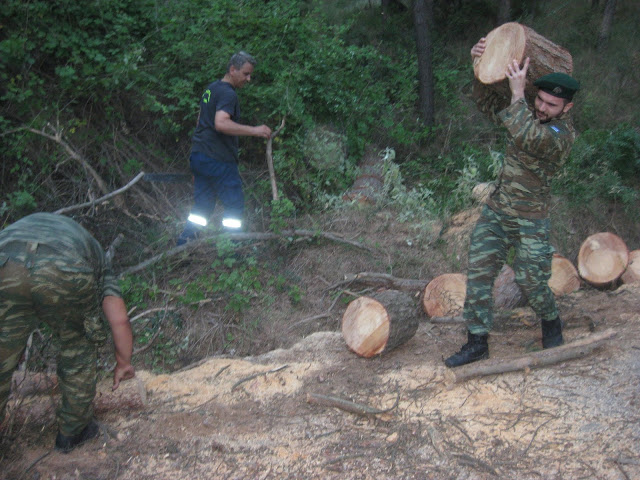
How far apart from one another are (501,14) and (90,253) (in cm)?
1022

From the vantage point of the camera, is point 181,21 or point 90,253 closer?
point 90,253

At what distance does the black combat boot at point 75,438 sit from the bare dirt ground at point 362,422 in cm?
5

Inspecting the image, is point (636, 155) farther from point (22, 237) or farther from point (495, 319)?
point (22, 237)

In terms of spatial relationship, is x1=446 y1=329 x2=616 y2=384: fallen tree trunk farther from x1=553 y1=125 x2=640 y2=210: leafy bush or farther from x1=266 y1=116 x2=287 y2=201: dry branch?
x1=553 y1=125 x2=640 y2=210: leafy bush

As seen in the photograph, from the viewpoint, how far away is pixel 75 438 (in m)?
3.22

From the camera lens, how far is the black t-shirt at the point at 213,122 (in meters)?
5.27

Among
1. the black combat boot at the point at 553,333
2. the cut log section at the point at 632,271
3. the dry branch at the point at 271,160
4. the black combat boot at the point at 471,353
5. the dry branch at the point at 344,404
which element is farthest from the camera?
the dry branch at the point at 271,160

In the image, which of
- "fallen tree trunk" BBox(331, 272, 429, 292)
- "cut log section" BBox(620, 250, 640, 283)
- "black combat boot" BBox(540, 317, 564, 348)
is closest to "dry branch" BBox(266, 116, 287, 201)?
"fallen tree trunk" BBox(331, 272, 429, 292)

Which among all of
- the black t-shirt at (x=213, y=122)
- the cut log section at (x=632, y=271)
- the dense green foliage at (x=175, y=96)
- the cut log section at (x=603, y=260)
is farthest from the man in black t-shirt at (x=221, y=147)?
the cut log section at (x=632, y=271)

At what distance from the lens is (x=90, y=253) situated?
2975mm

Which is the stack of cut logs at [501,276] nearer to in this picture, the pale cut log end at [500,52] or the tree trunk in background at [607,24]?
the pale cut log end at [500,52]

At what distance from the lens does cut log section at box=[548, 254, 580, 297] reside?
5.25m

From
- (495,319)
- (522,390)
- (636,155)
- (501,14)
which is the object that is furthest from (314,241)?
(501,14)

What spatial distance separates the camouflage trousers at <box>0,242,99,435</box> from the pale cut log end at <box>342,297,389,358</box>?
1899 mm
